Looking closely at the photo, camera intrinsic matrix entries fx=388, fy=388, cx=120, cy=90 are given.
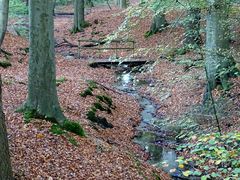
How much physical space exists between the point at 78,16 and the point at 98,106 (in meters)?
20.2

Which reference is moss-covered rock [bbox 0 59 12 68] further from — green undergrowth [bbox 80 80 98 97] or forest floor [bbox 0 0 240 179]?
green undergrowth [bbox 80 80 98 97]

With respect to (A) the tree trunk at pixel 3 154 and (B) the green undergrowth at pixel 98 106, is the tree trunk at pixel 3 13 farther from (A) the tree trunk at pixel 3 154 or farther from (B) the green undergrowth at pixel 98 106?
(A) the tree trunk at pixel 3 154

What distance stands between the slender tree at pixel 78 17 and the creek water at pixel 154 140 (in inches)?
608

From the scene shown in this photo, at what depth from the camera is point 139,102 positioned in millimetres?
16344

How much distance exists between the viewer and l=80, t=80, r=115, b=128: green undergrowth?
11.6 meters

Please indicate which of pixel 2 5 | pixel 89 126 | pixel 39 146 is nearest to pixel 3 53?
pixel 2 5

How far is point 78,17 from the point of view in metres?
31.8

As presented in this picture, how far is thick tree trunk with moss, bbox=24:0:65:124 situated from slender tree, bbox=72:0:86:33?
22595 millimetres

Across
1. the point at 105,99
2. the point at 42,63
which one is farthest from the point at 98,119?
the point at 42,63

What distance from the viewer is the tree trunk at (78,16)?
99.9 feet

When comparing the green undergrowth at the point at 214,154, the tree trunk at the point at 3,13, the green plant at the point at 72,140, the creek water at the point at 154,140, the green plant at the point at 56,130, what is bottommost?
the creek water at the point at 154,140

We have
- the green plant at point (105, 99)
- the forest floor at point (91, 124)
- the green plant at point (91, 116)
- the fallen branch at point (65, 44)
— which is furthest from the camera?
the fallen branch at point (65, 44)

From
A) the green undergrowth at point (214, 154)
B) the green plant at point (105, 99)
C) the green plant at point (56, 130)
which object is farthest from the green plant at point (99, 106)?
the green undergrowth at point (214, 154)

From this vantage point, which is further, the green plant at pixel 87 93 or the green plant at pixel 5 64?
the green plant at pixel 5 64
